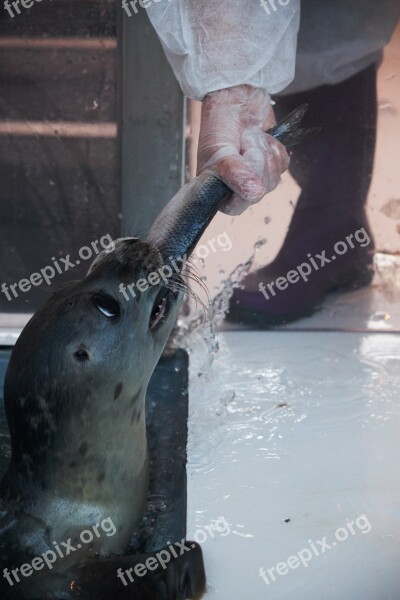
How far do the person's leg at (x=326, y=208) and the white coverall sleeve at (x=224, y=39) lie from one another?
898 millimetres

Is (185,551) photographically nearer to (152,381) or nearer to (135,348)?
(135,348)

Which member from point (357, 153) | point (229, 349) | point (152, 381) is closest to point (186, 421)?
point (152, 381)

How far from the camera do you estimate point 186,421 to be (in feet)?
9.18

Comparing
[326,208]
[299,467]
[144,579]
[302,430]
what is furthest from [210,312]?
[144,579]

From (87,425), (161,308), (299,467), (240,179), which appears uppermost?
(240,179)

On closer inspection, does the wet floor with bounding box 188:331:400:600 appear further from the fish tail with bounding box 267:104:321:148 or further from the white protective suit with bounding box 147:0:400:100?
the white protective suit with bounding box 147:0:400:100

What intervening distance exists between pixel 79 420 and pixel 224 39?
4.69 feet

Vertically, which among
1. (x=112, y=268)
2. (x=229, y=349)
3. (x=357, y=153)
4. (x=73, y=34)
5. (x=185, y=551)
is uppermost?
(x=73, y=34)

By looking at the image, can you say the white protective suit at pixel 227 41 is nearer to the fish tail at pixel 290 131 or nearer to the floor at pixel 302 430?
the fish tail at pixel 290 131

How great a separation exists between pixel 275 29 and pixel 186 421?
53.6 inches

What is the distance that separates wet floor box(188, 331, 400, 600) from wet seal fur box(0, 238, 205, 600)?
0.19 meters

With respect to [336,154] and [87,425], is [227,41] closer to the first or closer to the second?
[336,154]

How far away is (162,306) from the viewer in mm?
2104

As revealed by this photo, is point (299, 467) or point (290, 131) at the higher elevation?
point (290, 131)
